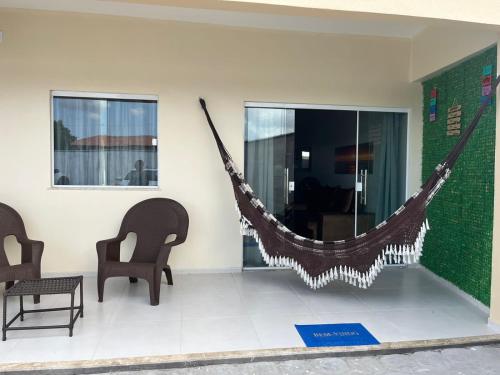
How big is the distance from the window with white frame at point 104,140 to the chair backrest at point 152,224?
0.34m

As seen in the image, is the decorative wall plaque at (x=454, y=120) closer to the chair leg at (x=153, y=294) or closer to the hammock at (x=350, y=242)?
the hammock at (x=350, y=242)

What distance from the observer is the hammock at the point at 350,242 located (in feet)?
9.35

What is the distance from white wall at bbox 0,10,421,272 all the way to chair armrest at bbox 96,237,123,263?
431 millimetres

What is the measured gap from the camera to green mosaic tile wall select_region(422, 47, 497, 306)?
305 cm

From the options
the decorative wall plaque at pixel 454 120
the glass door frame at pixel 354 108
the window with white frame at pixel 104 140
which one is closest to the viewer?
the decorative wall plaque at pixel 454 120

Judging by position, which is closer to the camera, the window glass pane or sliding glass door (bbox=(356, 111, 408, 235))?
the window glass pane

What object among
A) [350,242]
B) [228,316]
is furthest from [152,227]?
[350,242]

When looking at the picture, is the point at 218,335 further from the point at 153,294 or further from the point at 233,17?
the point at 233,17

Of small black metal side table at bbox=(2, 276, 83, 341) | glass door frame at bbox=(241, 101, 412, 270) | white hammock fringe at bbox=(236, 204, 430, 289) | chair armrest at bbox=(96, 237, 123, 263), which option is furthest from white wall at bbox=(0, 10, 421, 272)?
small black metal side table at bbox=(2, 276, 83, 341)

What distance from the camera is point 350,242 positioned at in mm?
3100

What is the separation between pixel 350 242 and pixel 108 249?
204cm

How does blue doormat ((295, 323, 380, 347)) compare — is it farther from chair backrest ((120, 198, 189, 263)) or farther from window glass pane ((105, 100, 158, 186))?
window glass pane ((105, 100, 158, 186))

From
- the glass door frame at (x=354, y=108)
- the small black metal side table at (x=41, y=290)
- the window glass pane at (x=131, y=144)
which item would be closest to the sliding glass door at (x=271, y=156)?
the glass door frame at (x=354, y=108)

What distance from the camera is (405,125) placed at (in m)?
4.25
